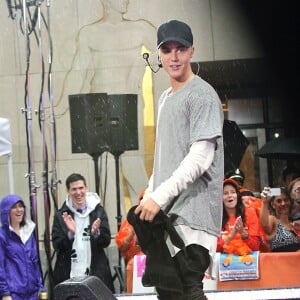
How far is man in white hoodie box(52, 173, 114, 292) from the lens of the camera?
21.9 ft

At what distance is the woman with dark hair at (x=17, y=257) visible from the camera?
6547 millimetres

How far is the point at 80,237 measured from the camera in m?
6.70

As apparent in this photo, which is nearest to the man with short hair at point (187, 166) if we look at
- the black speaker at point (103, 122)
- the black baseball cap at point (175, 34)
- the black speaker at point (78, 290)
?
the black baseball cap at point (175, 34)

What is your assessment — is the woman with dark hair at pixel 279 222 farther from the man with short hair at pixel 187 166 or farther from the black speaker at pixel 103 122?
the man with short hair at pixel 187 166

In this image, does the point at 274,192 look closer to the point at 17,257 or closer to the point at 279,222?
the point at 279,222

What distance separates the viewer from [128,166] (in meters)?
8.84

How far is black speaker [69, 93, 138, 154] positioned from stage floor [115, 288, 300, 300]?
3.89 metres

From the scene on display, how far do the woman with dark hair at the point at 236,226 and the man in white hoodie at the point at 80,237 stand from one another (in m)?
1.24

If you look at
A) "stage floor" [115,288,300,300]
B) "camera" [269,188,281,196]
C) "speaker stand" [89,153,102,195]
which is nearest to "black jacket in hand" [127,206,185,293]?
"stage floor" [115,288,300,300]

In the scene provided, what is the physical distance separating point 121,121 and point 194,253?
5.45 meters

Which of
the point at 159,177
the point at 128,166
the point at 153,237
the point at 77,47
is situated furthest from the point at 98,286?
the point at 77,47

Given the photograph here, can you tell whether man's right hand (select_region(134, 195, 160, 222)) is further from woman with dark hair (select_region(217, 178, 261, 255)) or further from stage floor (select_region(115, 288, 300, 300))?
woman with dark hair (select_region(217, 178, 261, 255))

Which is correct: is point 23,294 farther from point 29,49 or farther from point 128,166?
point 29,49

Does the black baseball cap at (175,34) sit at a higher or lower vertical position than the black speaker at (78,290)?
higher
